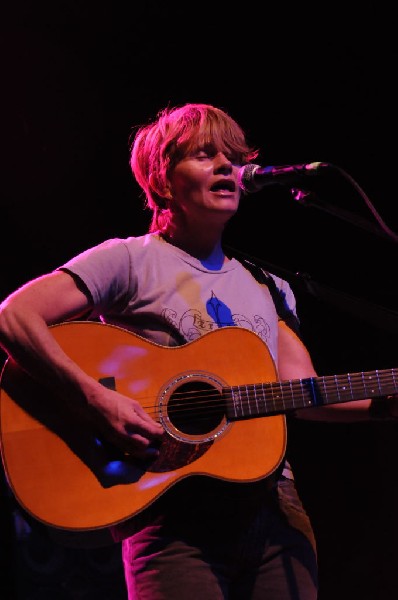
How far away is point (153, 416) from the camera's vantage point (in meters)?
2.13

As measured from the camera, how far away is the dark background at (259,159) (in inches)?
152

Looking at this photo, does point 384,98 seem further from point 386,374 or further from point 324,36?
point 386,374

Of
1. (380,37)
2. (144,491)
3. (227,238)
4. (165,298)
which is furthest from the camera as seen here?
(227,238)

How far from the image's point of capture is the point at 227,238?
4375 mm

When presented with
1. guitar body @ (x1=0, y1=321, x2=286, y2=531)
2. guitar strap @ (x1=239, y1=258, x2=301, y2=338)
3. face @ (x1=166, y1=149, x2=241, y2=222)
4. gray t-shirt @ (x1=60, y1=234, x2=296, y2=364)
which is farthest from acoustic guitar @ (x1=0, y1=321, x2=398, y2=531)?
face @ (x1=166, y1=149, x2=241, y2=222)

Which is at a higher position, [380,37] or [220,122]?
[380,37]

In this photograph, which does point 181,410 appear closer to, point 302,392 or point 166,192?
point 302,392

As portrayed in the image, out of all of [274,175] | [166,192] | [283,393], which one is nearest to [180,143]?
[166,192]

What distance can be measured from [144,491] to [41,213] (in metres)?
2.63

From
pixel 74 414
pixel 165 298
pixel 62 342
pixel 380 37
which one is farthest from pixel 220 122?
pixel 380 37

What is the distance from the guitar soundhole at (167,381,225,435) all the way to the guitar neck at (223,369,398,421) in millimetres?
43

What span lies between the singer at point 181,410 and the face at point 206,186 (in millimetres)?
222

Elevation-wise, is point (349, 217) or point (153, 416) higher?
point (349, 217)

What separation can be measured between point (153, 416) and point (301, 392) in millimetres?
553
